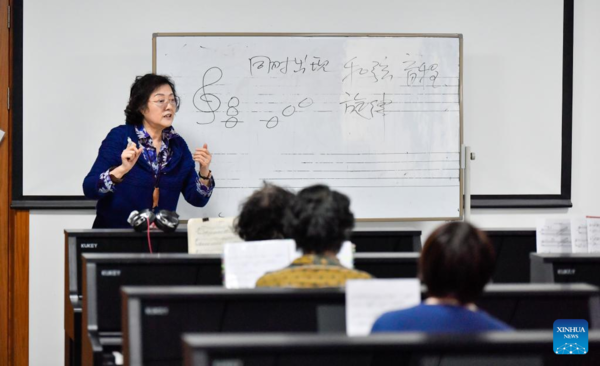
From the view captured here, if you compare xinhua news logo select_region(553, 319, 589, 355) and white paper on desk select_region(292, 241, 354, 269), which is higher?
white paper on desk select_region(292, 241, 354, 269)

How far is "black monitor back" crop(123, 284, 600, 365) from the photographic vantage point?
1882mm

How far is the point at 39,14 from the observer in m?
4.65

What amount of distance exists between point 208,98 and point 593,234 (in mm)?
2354

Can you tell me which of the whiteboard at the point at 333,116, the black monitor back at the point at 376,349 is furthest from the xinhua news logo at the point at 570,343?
the whiteboard at the point at 333,116

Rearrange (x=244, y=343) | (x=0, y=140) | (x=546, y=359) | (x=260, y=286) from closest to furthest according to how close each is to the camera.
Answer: (x=244, y=343), (x=546, y=359), (x=260, y=286), (x=0, y=140)

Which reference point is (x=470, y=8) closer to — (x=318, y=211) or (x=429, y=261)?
(x=318, y=211)

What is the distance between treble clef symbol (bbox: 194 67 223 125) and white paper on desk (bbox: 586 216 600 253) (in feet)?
7.55

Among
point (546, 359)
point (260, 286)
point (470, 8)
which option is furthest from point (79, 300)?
point (470, 8)

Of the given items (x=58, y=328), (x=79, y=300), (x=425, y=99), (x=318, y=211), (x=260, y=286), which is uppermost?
(x=425, y=99)

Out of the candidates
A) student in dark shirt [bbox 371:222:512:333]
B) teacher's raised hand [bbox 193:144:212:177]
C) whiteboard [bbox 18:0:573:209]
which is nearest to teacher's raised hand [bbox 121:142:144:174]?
teacher's raised hand [bbox 193:144:212:177]

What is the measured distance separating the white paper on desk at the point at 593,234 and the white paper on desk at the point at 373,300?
1.49 m

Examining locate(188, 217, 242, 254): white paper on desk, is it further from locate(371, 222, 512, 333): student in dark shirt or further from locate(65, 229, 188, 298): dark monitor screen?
locate(371, 222, 512, 333): student in dark shirt

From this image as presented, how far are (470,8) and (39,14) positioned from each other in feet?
7.96

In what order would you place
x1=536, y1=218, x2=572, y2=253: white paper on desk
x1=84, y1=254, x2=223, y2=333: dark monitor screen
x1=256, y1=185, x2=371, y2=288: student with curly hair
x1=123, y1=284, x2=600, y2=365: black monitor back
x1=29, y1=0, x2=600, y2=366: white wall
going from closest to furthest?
x1=123, y1=284, x2=600, y2=365: black monitor back, x1=256, y1=185, x2=371, y2=288: student with curly hair, x1=84, y1=254, x2=223, y2=333: dark monitor screen, x1=536, y1=218, x2=572, y2=253: white paper on desk, x1=29, y1=0, x2=600, y2=366: white wall
